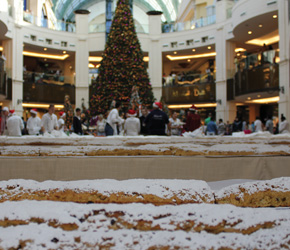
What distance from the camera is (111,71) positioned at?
16891 mm

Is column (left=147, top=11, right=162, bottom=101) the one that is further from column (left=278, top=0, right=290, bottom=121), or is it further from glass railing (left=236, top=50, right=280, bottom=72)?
column (left=278, top=0, right=290, bottom=121)

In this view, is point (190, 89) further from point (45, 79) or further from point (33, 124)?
point (33, 124)

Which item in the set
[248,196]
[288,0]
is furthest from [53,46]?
[248,196]

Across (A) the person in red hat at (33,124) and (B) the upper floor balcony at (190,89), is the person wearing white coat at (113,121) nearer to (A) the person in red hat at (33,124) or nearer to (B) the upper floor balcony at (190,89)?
(A) the person in red hat at (33,124)

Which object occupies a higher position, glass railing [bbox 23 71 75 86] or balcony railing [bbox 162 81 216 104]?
glass railing [bbox 23 71 75 86]

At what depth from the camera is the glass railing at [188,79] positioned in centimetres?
2603

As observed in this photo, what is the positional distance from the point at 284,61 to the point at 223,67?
8778mm

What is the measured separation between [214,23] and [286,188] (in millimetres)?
25659

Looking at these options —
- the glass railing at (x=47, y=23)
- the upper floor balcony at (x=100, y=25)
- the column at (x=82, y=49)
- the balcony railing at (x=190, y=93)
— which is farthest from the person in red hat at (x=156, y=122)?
the column at (x=82, y=49)

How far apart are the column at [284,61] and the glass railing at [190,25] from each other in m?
9.17

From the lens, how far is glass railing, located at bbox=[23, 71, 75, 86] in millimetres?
24750

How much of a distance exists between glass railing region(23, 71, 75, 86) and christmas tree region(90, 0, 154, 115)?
9.73 meters

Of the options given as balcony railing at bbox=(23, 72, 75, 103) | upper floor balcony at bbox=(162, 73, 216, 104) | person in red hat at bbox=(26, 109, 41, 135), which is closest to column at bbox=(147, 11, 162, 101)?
upper floor balcony at bbox=(162, 73, 216, 104)

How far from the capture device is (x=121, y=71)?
16844 mm
